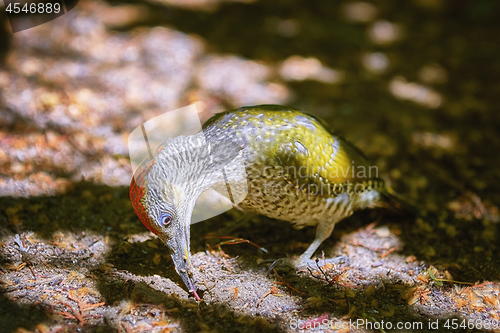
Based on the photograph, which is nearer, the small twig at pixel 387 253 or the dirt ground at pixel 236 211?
the dirt ground at pixel 236 211

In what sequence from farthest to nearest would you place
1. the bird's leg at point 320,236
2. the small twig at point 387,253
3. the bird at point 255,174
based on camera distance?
the small twig at point 387,253
the bird's leg at point 320,236
the bird at point 255,174

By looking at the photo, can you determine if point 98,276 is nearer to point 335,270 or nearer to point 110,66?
point 335,270

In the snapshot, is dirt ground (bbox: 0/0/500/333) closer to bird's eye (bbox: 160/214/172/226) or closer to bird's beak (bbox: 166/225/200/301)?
bird's beak (bbox: 166/225/200/301)

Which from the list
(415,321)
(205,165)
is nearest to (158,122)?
(205,165)

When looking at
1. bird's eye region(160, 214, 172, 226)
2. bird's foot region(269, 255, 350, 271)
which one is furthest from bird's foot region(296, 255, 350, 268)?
bird's eye region(160, 214, 172, 226)

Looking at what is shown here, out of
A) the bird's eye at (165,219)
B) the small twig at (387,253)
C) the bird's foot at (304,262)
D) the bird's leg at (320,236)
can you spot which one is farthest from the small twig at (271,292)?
the small twig at (387,253)

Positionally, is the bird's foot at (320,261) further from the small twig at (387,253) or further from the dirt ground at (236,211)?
the small twig at (387,253)
